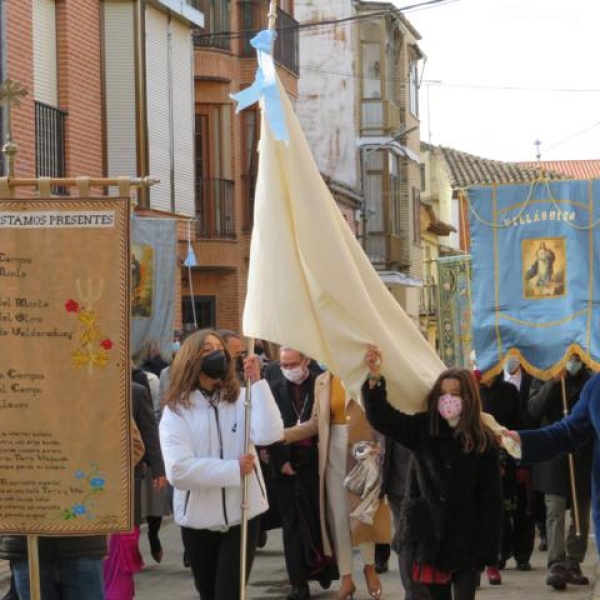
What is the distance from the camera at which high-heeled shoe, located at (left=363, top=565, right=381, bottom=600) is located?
11.7 m

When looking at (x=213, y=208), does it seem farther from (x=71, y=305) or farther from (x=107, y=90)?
(x=71, y=305)

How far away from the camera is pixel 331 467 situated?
39.8 ft

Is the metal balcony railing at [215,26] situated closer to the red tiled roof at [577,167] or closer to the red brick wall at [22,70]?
the red brick wall at [22,70]

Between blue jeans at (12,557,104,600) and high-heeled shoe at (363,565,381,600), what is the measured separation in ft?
15.6

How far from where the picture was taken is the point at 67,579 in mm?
7176

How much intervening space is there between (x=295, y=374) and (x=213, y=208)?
818 inches

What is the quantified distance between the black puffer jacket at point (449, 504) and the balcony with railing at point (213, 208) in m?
24.1

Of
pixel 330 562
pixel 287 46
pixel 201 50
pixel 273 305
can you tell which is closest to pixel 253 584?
pixel 330 562

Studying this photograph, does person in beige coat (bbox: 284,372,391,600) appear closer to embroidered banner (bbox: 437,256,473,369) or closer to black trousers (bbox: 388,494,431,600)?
black trousers (bbox: 388,494,431,600)

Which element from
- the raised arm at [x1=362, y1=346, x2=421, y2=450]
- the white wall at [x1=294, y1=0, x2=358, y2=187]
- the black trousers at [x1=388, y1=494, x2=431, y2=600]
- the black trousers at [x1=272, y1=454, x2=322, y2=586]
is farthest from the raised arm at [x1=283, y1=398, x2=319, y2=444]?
the white wall at [x1=294, y1=0, x2=358, y2=187]

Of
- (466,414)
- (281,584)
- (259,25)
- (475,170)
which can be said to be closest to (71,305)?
(466,414)

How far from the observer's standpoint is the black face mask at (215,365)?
8.19 meters

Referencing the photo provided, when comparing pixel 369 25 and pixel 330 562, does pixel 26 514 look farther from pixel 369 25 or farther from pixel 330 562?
pixel 369 25

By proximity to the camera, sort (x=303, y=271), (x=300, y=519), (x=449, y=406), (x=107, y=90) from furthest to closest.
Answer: (x=107, y=90) → (x=300, y=519) → (x=449, y=406) → (x=303, y=271)
